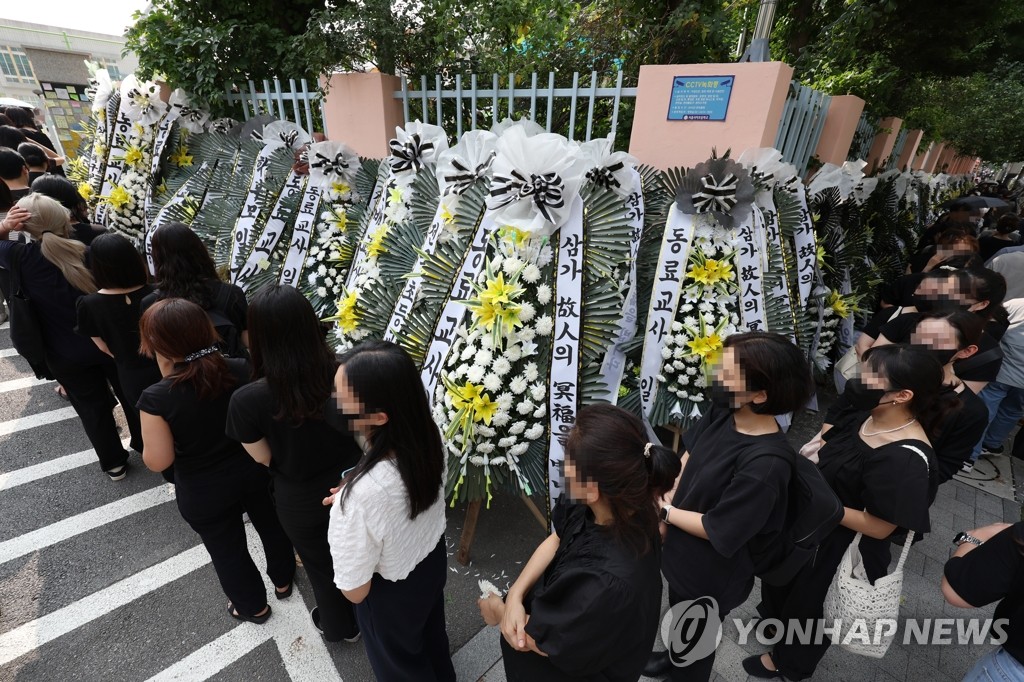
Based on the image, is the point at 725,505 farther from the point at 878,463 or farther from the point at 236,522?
the point at 236,522

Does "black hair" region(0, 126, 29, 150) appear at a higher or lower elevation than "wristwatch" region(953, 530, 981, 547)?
higher

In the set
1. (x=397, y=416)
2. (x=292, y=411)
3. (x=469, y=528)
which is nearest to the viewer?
(x=397, y=416)

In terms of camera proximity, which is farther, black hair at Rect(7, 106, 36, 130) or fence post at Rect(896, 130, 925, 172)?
fence post at Rect(896, 130, 925, 172)

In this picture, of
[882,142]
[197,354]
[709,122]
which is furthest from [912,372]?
[882,142]

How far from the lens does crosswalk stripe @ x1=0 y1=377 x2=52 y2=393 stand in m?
4.42

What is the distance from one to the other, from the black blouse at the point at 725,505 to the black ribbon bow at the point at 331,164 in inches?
132

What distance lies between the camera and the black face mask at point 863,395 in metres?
1.72

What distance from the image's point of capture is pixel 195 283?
2705 millimetres

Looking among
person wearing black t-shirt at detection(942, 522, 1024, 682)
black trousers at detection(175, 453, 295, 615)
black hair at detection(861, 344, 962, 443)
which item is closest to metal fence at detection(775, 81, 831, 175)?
black hair at detection(861, 344, 962, 443)

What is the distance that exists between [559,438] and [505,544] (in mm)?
1149

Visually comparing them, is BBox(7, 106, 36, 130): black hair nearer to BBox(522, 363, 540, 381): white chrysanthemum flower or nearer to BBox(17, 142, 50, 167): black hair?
BBox(17, 142, 50, 167): black hair

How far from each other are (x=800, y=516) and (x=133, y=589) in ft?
11.0

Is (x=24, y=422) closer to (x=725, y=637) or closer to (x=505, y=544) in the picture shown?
(x=505, y=544)

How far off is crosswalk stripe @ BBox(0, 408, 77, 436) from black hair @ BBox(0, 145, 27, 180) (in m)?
1.96
